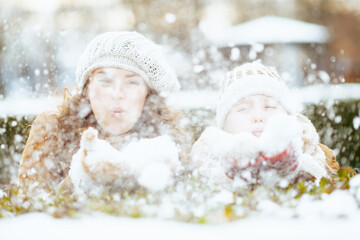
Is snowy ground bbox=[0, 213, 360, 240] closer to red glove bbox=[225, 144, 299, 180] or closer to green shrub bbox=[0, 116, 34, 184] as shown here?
red glove bbox=[225, 144, 299, 180]

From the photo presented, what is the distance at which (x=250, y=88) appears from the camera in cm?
234

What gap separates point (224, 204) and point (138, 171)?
442 mm

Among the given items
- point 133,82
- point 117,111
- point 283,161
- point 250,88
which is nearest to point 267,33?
point 250,88

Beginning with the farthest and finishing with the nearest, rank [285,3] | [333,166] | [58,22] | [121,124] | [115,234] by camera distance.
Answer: [285,3] < [58,22] < [333,166] < [121,124] < [115,234]

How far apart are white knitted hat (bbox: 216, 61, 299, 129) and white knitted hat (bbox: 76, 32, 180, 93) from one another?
0.33 m

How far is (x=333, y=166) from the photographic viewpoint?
2605 mm

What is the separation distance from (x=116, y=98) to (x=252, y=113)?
Answer: 0.67m

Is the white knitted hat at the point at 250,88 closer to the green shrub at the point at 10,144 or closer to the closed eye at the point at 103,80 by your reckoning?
the closed eye at the point at 103,80

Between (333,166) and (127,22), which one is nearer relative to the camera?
(333,166)

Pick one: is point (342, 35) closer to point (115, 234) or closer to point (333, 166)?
point (333, 166)

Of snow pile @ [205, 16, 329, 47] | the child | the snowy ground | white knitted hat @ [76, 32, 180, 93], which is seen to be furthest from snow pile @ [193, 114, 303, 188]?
snow pile @ [205, 16, 329, 47]

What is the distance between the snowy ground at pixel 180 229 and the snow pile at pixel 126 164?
0.48 m

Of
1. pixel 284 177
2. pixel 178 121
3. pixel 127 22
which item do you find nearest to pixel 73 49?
pixel 127 22

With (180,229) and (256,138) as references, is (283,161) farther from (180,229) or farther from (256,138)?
(180,229)
